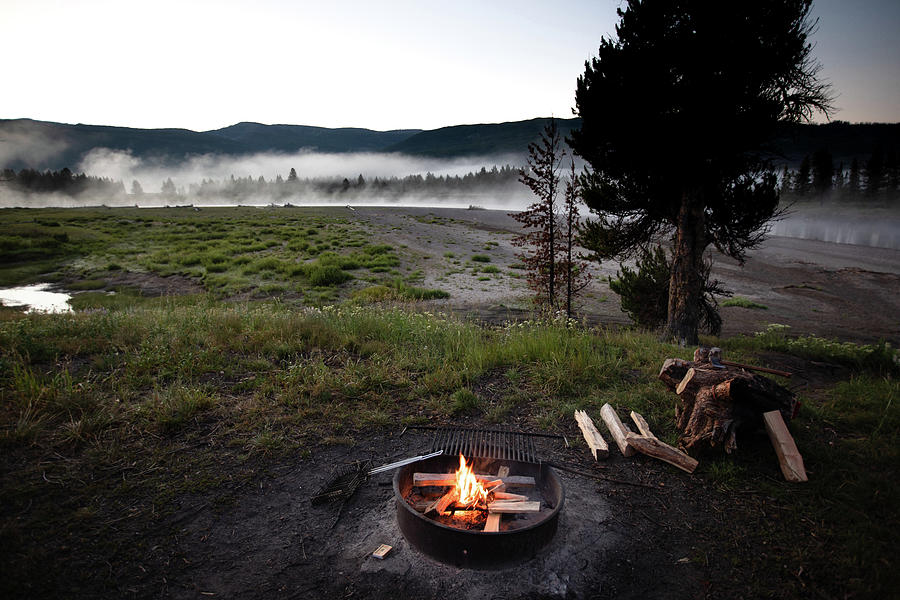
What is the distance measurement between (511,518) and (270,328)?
639 centimetres

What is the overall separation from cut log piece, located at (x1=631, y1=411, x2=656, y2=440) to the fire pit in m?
1.69

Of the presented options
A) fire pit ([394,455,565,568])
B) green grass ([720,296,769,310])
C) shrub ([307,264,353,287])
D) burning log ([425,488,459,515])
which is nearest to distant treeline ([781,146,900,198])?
green grass ([720,296,769,310])

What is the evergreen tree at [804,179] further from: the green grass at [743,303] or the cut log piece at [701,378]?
the cut log piece at [701,378]

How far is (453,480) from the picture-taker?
4410 millimetres

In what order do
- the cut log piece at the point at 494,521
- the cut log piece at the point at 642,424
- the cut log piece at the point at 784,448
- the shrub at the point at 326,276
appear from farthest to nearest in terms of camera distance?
the shrub at the point at 326,276
the cut log piece at the point at 642,424
the cut log piece at the point at 784,448
the cut log piece at the point at 494,521

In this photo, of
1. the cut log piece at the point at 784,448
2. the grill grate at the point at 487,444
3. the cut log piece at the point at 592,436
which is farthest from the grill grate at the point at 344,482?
the cut log piece at the point at 784,448

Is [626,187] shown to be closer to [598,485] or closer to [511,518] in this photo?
[598,485]

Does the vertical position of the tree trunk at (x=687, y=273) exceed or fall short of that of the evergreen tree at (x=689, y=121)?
it falls short

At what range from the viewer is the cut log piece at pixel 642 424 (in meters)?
5.41

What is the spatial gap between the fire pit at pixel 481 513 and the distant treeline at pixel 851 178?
102 meters

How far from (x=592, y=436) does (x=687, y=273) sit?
27.7ft

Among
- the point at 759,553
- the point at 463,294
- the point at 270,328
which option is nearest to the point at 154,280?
the point at 463,294

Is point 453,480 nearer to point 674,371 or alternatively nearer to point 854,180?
point 674,371

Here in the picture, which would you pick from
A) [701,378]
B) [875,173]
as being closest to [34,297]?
[701,378]
